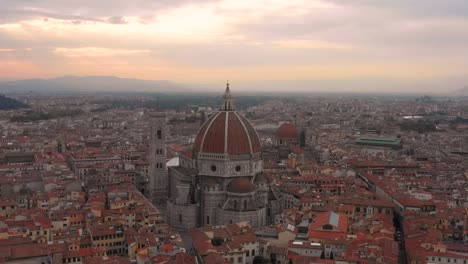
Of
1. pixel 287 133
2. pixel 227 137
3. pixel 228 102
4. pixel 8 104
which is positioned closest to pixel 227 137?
pixel 227 137

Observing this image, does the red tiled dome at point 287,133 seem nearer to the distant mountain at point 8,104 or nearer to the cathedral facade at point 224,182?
the cathedral facade at point 224,182

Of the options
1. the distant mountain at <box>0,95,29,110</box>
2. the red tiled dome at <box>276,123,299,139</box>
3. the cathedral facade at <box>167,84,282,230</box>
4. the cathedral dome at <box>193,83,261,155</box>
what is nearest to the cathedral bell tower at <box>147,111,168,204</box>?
the cathedral facade at <box>167,84,282,230</box>

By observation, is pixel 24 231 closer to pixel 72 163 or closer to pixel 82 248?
pixel 82 248

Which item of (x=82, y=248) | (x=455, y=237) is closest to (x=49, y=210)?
(x=82, y=248)

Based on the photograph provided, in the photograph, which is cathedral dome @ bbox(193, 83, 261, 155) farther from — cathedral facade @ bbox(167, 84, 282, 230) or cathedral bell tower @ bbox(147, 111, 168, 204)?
cathedral bell tower @ bbox(147, 111, 168, 204)

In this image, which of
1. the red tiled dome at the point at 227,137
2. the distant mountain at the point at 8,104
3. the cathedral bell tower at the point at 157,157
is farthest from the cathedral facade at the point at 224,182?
the distant mountain at the point at 8,104

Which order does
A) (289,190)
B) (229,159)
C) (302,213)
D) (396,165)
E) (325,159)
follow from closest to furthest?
(302,213) < (229,159) < (289,190) < (396,165) < (325,159)

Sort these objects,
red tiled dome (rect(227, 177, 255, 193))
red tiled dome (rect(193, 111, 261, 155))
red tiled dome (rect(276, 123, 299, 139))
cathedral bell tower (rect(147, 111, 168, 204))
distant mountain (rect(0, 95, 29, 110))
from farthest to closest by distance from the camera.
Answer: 1. distant mountain (rect(0, 95, 29, 110))
2. red tiled dome (rect(276, 123, 299, 139))
3. cathedral bell tower (rect(147, 111, 168, 204))
4. red tiled dome (rect(193, 111, 261, 155))
5. red tiled dome (rect(227, 177, 255, 193))
